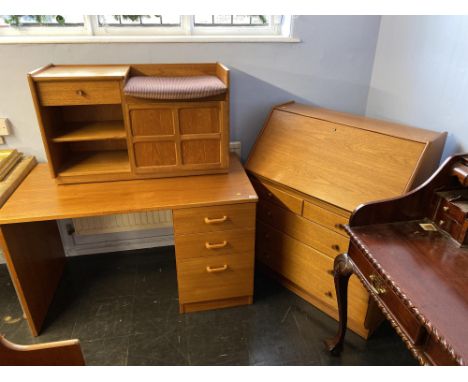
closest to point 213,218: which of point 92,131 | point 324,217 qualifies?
point 324,217

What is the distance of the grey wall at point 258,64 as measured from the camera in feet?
6.22

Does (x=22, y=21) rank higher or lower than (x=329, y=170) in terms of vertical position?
higher

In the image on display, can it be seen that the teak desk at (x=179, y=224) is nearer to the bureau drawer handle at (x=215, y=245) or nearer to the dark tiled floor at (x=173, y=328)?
the bureau drawer handle at (x=215, y=245)

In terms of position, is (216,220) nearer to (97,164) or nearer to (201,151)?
(201,151)

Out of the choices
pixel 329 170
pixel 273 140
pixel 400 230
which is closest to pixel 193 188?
pixel 273 140

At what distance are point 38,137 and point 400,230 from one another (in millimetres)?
1976

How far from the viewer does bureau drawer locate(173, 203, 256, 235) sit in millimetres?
1670

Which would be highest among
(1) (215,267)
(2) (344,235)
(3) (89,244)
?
(2) (344,235)

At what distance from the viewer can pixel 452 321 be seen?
3.04 ft

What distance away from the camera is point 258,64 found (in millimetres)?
2102

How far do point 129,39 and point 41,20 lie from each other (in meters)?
0.49

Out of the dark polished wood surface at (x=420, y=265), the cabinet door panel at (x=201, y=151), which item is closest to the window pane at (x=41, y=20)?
→ the cabinet door panel at (x=201, y=151)

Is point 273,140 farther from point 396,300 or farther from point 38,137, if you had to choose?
point 38,137

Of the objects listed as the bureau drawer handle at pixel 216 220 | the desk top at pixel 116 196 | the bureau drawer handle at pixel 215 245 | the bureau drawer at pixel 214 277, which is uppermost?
the desk top at pixel 116 196
